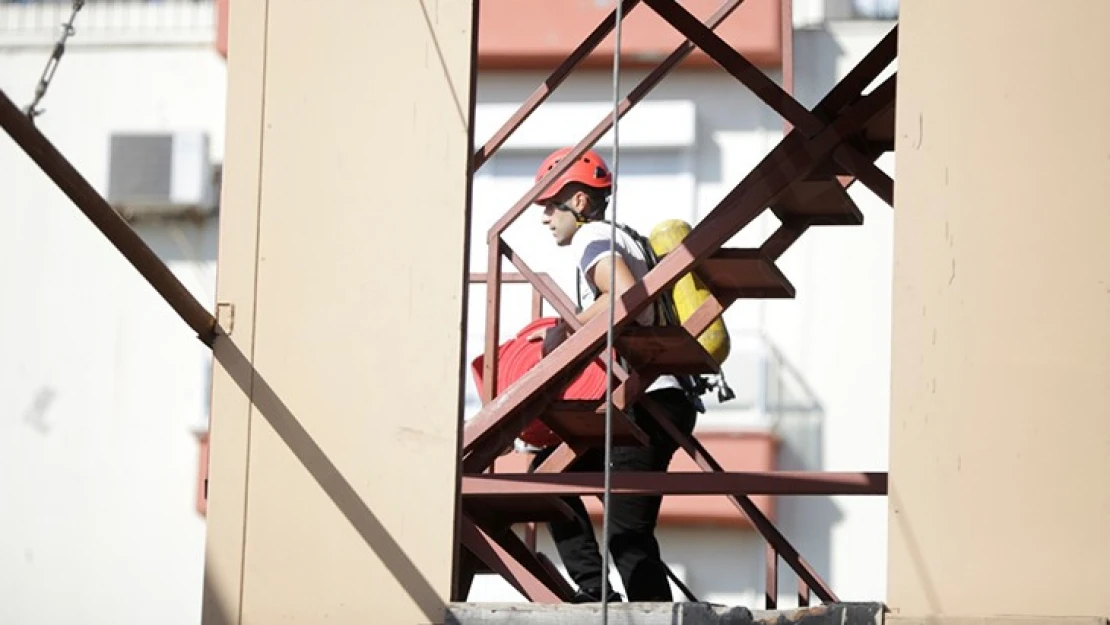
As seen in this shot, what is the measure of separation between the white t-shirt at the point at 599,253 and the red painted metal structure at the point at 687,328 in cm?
20

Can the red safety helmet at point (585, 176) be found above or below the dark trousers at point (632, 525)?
above

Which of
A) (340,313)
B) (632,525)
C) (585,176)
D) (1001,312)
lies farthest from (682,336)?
(1001,312)

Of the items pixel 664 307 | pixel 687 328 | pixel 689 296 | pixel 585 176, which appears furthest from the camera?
pixel 689 296

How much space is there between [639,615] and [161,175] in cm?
1730

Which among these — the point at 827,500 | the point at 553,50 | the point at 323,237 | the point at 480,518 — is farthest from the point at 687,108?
the point at 323,237

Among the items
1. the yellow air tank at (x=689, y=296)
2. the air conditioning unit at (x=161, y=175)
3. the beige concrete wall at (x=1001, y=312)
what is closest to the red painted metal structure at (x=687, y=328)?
the yellow air tank at (x=689, y=296)

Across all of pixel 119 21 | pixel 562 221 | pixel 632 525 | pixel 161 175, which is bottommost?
pixel 632 525

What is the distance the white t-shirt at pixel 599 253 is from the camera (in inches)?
357

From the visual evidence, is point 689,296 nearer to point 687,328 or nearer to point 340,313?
point 687,328

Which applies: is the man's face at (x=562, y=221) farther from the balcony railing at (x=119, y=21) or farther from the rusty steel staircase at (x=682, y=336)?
the balcony railing at (x=119, y=21)

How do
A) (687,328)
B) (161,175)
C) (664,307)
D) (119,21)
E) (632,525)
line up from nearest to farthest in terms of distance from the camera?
(632,525), (664,307), (687,328), (161,175), (119,21)

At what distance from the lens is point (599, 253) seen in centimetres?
903

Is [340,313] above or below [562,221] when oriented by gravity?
below

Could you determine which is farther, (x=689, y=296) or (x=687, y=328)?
(x=689, y=296)
